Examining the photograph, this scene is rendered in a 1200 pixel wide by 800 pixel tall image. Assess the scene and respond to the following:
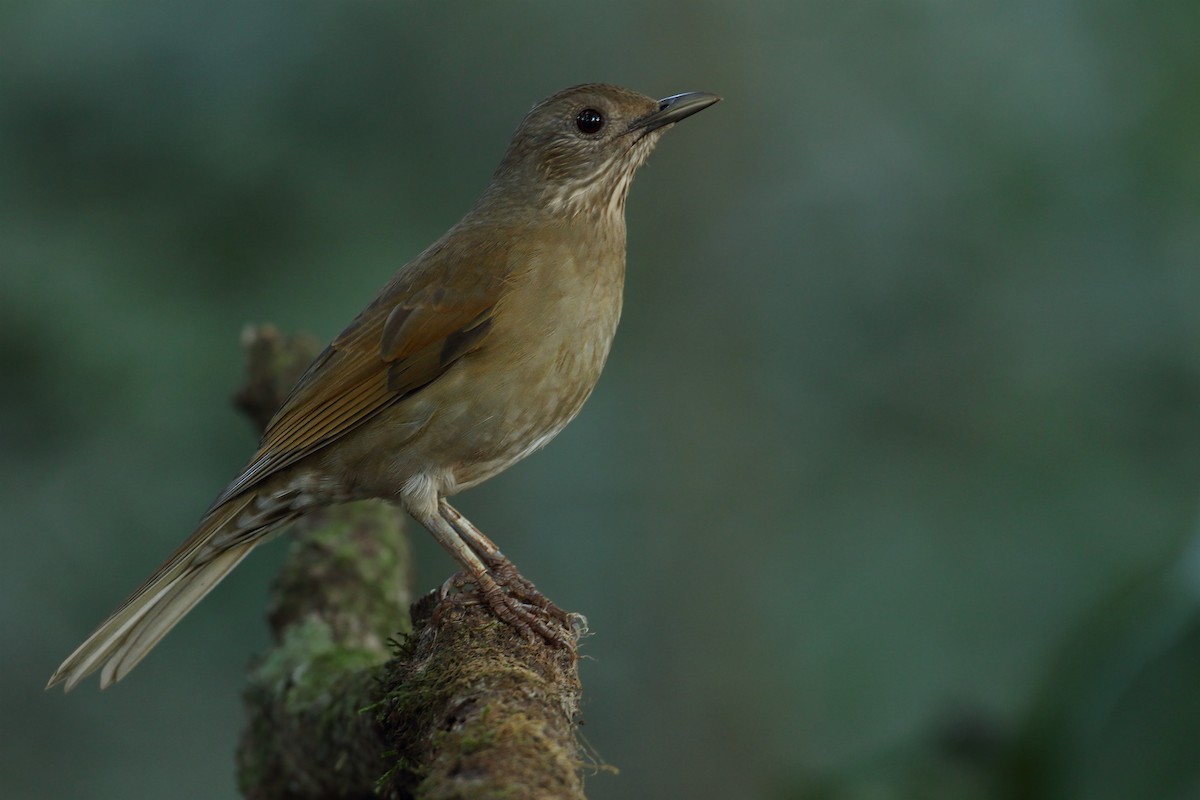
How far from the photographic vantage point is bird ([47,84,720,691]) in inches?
150

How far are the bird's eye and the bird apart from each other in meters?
0.21

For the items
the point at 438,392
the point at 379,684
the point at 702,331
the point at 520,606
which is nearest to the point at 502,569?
the point at 520,606

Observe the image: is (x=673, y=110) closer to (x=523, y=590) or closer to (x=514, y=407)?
(x=514, y=407)

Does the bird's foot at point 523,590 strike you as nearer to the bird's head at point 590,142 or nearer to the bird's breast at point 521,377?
the bird's breast at point 521,377

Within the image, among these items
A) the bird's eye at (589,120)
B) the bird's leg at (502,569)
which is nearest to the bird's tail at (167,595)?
the bird's leg at (502,569)

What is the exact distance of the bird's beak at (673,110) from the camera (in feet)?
14.1

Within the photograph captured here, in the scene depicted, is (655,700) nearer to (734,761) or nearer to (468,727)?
(734,761)

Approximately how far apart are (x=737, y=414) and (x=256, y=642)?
321cm

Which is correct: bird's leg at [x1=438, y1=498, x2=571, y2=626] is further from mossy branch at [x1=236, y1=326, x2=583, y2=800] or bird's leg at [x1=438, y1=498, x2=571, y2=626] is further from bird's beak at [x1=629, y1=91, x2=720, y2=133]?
bird's beak at [x1=629, y1=91, x2=720, y2=133]

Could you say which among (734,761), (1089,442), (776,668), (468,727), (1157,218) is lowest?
(468,727)

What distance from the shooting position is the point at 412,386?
3.94 meters

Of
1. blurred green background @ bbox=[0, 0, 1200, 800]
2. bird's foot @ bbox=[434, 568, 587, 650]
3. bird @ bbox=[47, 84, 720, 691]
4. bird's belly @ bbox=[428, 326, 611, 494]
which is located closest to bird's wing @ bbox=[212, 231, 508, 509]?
bird @ bbox=[47, 84, 720, 691]

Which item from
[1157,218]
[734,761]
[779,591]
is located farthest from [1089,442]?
[734,761]

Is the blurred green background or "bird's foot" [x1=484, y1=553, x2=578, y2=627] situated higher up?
the blurred green background
